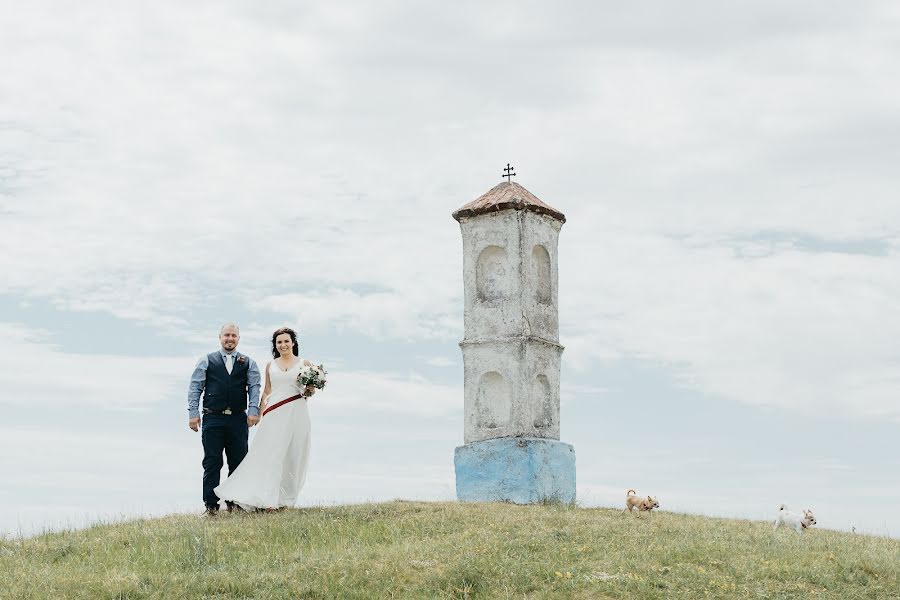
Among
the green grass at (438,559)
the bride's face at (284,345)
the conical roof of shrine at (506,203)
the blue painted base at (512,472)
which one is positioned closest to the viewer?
the green grass at (438,559)

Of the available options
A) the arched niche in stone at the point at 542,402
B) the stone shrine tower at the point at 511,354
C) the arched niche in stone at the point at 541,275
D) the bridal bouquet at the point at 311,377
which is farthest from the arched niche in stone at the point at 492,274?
the bridal bouquet at the point at 311,377

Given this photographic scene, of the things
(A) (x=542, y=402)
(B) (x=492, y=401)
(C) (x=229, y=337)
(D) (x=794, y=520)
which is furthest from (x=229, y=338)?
(D) (x=794, y=520)

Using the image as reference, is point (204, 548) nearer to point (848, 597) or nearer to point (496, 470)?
point (496, 470)

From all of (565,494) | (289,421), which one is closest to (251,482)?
(289,421)

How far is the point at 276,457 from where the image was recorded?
54.4ft

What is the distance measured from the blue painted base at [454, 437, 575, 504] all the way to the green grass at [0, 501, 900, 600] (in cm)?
203

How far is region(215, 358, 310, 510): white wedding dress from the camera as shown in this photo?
54.2ft

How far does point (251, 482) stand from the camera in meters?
16.6

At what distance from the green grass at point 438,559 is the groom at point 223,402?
1074mm

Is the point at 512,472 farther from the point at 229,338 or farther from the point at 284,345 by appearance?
the point at 229,338

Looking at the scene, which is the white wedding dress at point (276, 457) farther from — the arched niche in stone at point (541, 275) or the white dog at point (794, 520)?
the white dog at point (794, 520)

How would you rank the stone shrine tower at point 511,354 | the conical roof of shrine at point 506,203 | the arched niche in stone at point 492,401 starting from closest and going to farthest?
the stone shrine tower at point 511,354, the arched niche in stone at point 492,401, the conical roof of shrine at point 506,203

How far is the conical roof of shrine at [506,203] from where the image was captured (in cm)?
1969

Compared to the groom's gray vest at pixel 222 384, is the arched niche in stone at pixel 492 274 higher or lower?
higher
